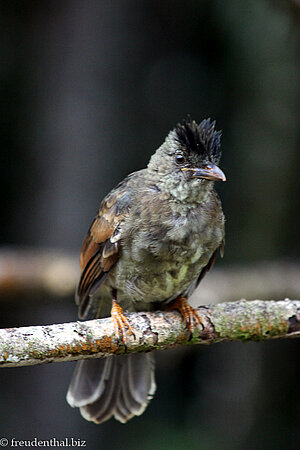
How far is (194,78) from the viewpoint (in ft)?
20.4

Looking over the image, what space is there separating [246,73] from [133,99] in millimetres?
1130

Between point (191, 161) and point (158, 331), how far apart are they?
39.5 inches

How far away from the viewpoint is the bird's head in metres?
3.56

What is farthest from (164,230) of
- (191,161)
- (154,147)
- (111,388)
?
(154,147)

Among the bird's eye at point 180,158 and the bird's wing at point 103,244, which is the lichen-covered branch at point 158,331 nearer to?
the bird's wing at point 103,244

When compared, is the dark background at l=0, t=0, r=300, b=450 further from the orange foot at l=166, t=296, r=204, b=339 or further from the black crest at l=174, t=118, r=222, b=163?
the black crest at l=174, t=118, r=222, b=163

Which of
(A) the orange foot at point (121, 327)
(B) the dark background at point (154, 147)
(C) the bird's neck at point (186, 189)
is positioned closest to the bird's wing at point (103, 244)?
(C) the bird's neck at point (186, 189)

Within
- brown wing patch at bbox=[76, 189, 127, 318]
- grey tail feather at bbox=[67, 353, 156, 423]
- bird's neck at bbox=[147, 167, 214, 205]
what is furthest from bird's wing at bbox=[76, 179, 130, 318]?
grey tail feather at bbox=[67, 353, 156, 423]

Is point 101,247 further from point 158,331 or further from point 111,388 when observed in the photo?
point 111,388

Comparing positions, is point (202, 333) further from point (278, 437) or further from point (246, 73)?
point (246, 73)

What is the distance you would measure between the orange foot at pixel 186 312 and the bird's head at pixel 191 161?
67cm

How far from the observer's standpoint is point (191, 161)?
3.60 meters

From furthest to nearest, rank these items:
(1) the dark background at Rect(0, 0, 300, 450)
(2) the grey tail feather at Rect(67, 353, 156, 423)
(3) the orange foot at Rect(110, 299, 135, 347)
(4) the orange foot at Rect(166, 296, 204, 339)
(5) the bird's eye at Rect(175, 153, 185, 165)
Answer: (1) the dark background at Rect(0, 0, 300, 450), (2) the grey tail feather at Rect(67, 353, 156, 423), (5) the bird's eye at Rect(175, 153, 185, 165), (4) the orange foot at Rect(166, 296, 204, 339), (3) the orange foot at Rect(110, 299, 135, 347)

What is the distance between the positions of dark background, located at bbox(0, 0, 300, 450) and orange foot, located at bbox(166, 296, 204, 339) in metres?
1.62
